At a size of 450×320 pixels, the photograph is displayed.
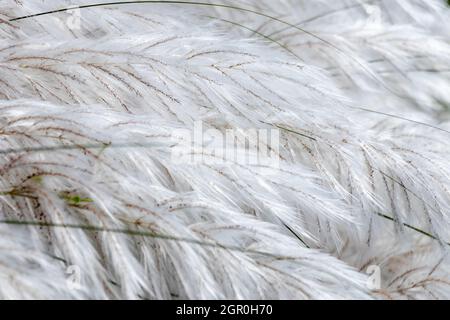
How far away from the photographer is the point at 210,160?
112 cm

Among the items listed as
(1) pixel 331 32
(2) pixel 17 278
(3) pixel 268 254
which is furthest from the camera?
(1) pixel 331 32

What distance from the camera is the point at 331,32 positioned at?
163cm

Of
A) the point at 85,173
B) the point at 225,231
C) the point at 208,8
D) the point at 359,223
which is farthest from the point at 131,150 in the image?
the point at 208,8

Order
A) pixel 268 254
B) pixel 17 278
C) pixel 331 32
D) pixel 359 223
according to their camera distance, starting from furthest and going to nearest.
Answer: pixel 331 32
pixel 359 223
pixel 268 254
pixel 17 278

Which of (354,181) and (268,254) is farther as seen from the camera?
(354,181)

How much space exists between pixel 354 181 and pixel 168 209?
0.33 metres

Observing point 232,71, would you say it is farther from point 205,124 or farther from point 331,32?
point 331,32

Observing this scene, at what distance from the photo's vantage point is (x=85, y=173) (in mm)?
1078

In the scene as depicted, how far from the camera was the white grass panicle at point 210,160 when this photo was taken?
104cm

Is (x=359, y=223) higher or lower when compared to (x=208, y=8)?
lower

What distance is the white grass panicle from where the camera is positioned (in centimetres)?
104

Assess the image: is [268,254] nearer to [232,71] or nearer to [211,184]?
[211,184]
